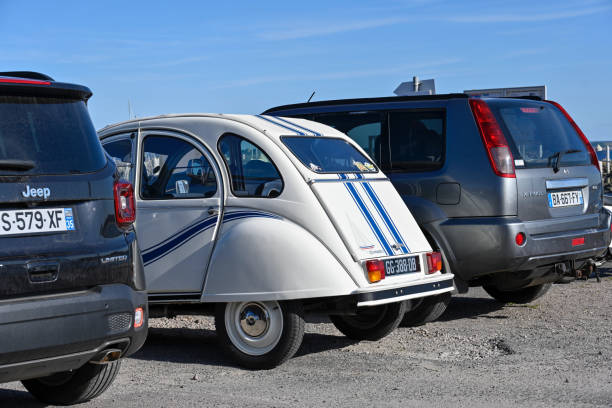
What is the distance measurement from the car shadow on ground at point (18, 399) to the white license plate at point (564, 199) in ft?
15.7

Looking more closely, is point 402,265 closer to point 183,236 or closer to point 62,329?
point 183,236

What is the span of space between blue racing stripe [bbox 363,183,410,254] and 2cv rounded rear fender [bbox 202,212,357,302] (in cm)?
76

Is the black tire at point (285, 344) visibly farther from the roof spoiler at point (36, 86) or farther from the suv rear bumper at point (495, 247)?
the roof spoiler at point (36, 86)

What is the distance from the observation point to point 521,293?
33.1 feet

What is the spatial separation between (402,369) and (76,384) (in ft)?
7.81

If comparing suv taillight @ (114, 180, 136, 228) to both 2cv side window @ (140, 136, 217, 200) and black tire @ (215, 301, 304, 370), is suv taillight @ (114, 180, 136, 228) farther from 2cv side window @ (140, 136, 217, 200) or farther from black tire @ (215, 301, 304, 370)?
2cv side window @ (140, 136, 217, 200)

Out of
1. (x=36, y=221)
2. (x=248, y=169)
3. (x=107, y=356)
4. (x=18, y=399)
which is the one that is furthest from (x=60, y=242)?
(x=248, y=169)

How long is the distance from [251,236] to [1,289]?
8.52ft

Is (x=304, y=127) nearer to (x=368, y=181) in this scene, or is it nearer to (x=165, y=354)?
(x=368, y=181)

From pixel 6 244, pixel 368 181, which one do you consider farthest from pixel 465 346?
pixel 6 244

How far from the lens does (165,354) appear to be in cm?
762

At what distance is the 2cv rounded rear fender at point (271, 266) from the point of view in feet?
22.2

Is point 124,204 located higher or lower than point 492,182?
higher

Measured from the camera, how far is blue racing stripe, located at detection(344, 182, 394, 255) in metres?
7.20
